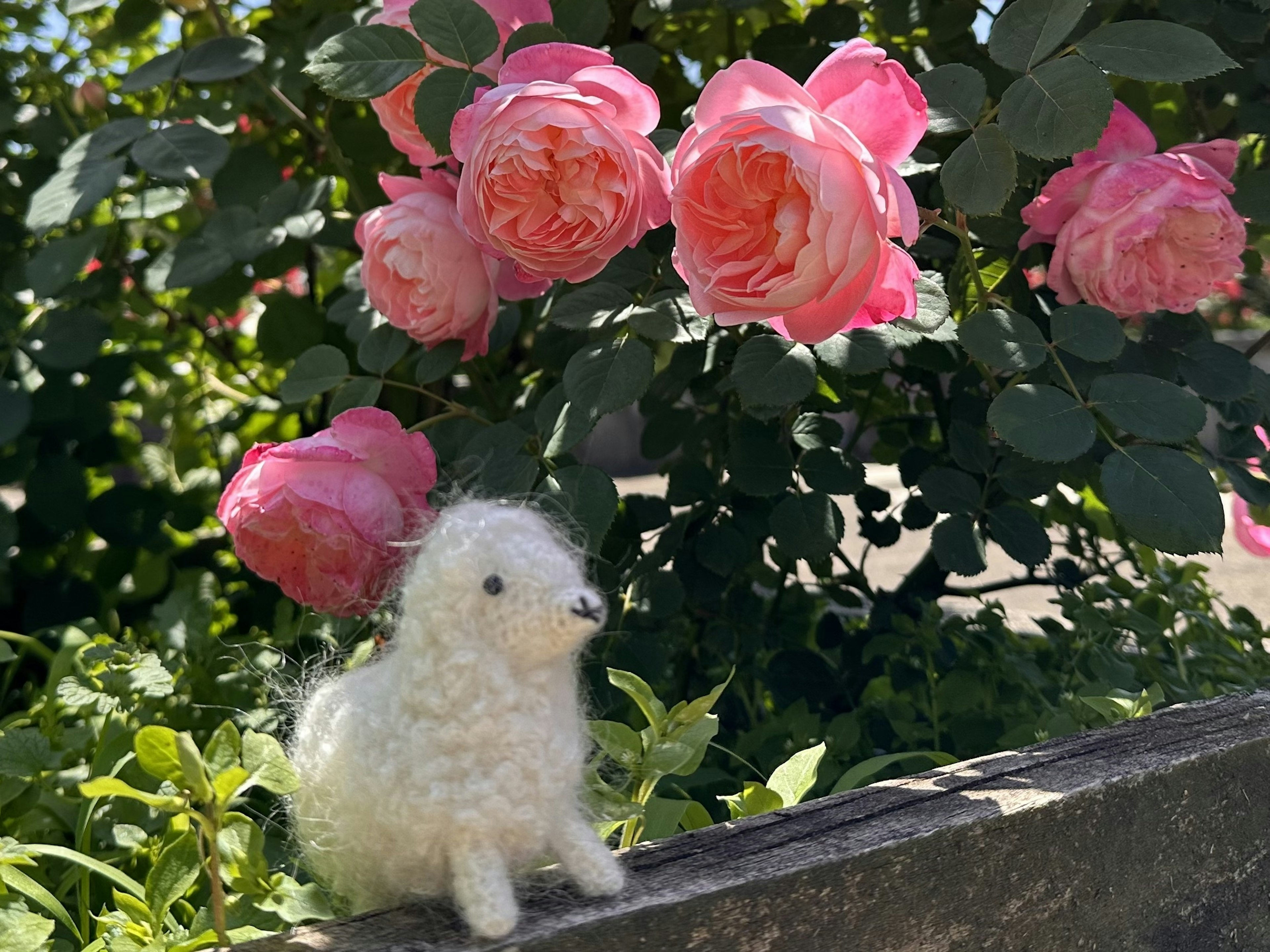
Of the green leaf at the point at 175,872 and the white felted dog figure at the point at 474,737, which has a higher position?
the white felted dog figure at the point at 474,737

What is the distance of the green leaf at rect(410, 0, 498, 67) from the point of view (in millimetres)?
776

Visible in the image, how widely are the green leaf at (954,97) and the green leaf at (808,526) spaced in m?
0.30

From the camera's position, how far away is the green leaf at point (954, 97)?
77 centimetres

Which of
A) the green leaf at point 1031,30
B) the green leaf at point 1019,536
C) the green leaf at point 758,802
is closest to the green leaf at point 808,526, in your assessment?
the green leaf at point 1019,536

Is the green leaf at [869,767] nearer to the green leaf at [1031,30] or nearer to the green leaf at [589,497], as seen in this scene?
the green leaf at [589,497]

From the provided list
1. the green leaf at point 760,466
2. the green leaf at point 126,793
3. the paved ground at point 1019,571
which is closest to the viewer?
the green leaf at point 126,793

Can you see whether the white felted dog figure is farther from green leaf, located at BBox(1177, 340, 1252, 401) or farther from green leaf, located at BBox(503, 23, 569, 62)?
green leaf, located at BBox(1177, 340, 1252, 401)

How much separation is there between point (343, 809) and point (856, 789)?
1.13 ft

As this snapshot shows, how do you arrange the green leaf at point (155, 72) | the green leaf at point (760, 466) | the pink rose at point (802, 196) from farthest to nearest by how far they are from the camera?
the green leaf at point (155, 72) < the green leaf at point (760, 466) < the pink rose at point (802, 196)

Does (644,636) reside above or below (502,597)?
below

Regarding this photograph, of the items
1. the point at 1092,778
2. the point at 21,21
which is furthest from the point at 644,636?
the point at 21,21

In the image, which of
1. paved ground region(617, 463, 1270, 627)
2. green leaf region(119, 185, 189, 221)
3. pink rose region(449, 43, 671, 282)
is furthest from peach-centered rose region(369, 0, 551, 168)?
paved ground region(617, 463, 1270, 627)

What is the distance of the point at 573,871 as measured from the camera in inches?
21.2

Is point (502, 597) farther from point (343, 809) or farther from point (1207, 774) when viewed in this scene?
point (1207, 774)
